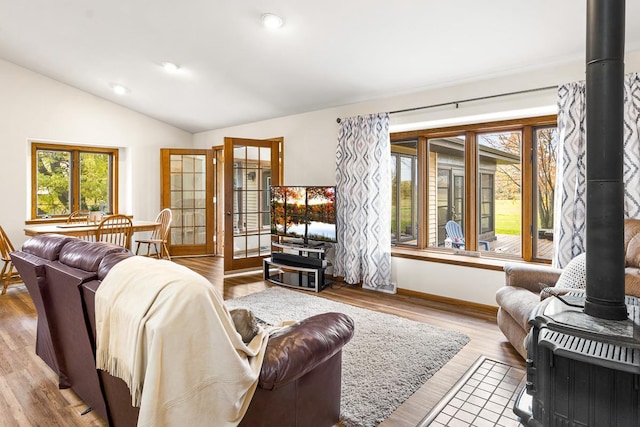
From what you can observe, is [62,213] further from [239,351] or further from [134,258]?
[239,351]

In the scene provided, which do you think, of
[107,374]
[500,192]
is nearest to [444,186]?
[500,192]

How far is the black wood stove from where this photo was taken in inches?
48.1

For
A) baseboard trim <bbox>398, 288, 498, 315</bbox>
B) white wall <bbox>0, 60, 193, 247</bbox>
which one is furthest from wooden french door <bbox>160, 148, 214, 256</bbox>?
baseboard trim <bbox>398, 288, 498, 315</bbox>

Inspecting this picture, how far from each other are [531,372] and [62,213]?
6602 mm

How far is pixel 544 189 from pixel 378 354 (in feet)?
8.34

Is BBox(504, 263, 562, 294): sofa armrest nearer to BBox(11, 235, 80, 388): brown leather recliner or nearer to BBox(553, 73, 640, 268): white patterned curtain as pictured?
BBox(553, 73, 640, 268): white patterned curtain

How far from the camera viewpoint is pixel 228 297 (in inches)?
169

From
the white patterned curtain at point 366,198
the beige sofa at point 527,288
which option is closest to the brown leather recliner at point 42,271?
the beige sofa at point 527,288

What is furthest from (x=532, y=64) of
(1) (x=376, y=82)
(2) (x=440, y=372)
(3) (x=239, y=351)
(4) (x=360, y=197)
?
(3) (x=239, y=351)

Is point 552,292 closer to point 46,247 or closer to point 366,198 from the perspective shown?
point 366,198

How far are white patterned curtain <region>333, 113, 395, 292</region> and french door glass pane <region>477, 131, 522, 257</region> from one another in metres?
1.06

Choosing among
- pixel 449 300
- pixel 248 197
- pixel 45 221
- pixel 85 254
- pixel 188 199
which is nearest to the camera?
pixel 85 254

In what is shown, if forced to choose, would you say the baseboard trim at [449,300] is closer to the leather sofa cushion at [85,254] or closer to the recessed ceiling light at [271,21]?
the recessed ceiling light at [271,21]

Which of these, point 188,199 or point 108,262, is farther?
point 188,199
